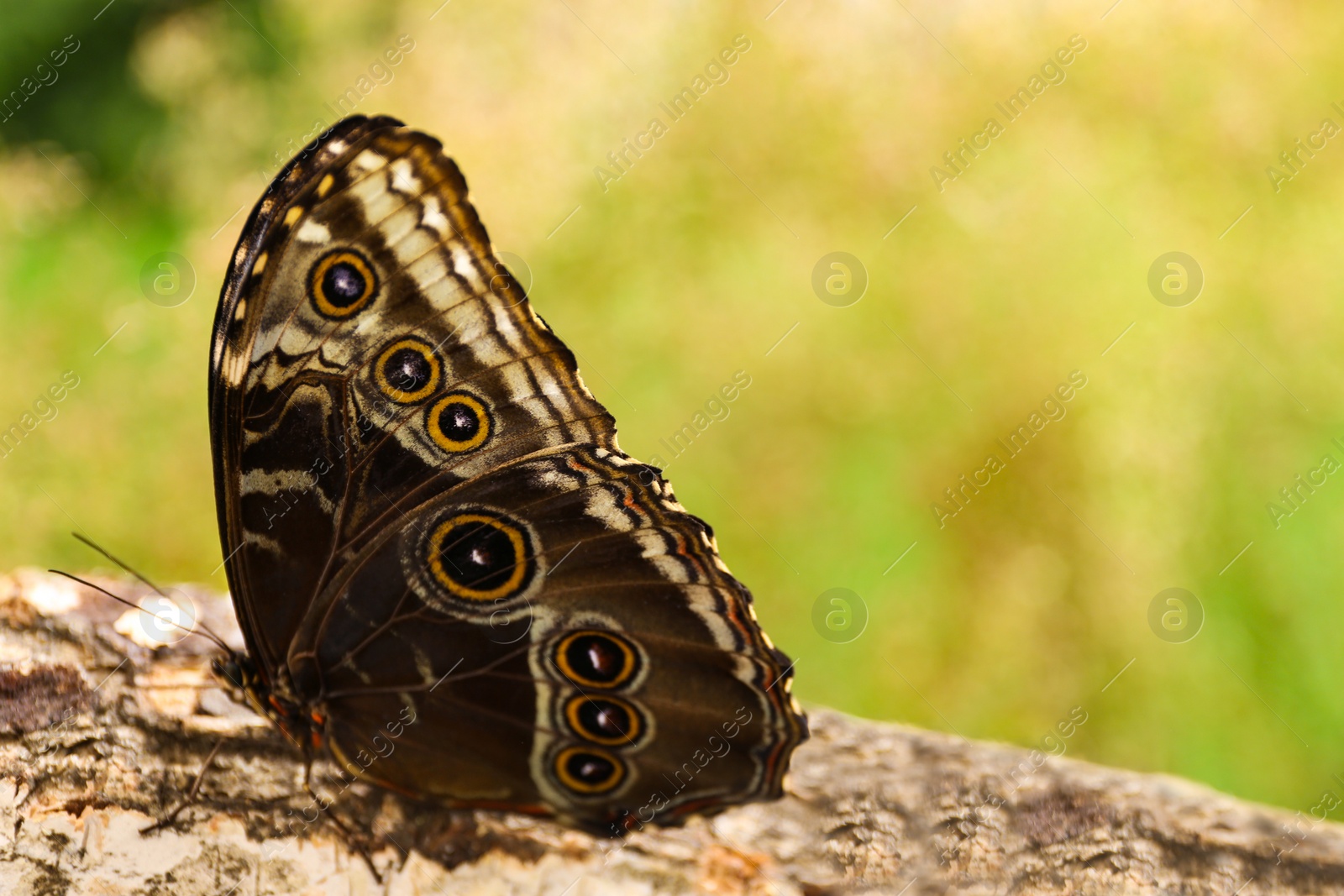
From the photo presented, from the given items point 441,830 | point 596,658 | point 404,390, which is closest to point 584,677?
point 596,658

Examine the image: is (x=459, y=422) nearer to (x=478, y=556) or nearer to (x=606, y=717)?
(x=478, y=556)

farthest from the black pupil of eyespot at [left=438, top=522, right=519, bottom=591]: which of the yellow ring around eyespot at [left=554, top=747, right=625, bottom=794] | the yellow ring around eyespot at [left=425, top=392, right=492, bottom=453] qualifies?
the yellow ring around eyespot at [left=554, top=747, right=625, bottom=794]

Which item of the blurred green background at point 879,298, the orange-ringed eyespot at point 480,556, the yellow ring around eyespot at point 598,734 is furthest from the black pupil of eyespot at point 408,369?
the blurred green background at point 879,298

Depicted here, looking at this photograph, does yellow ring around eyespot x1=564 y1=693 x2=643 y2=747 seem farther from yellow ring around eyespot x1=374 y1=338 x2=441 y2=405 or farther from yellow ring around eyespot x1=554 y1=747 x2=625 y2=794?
yellow ring around eyespot x1=374 y1=338 x2=441 y2=405

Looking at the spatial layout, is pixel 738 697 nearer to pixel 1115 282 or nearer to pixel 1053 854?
pixel 1053 854

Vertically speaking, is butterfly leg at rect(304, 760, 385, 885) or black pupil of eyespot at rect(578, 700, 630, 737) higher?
black pupil of eyespot at rect(578, 700, 630, 737)
